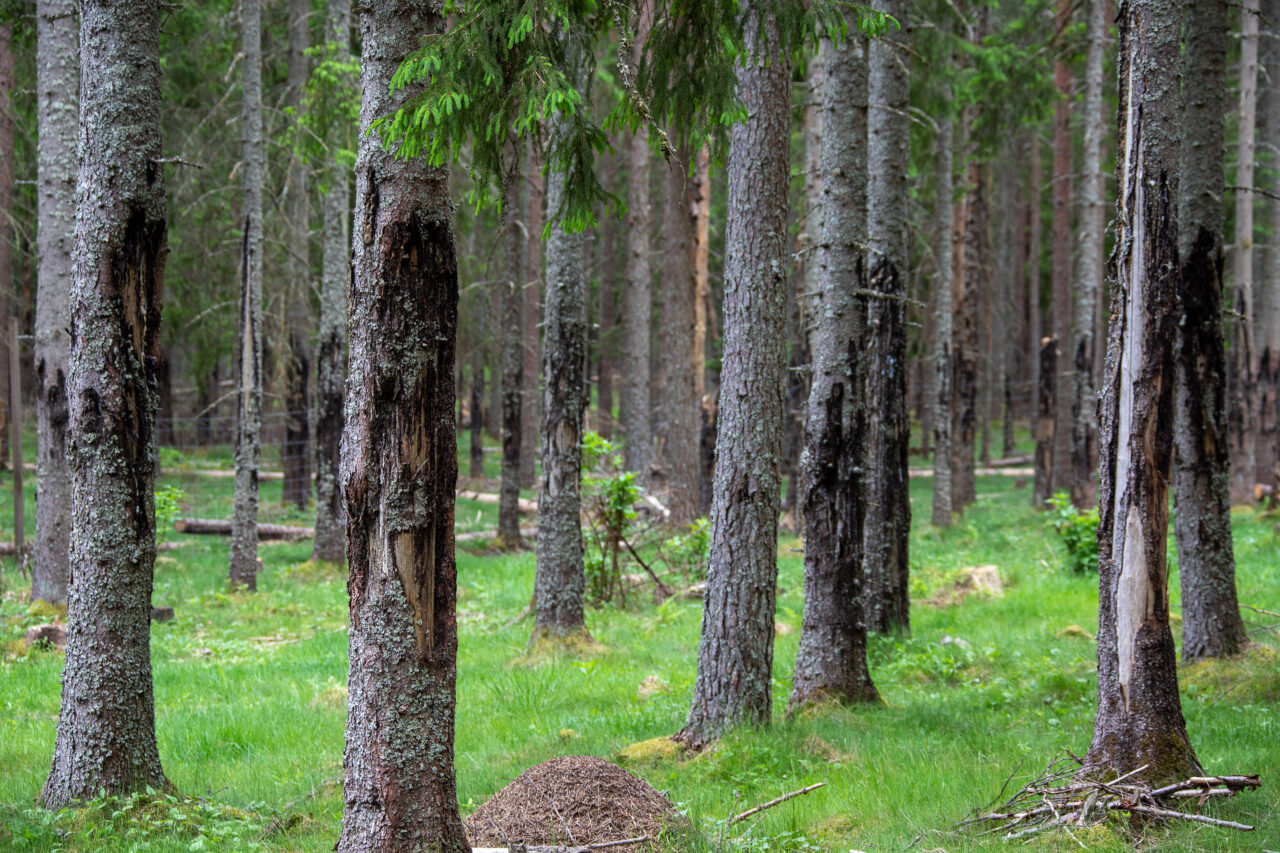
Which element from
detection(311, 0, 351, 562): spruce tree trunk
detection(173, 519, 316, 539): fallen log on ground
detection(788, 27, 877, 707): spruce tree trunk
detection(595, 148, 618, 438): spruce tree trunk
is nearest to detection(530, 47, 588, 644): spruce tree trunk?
detection(788, 27, 877, 707): spruce tree trunk

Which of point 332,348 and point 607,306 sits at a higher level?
point 607,306

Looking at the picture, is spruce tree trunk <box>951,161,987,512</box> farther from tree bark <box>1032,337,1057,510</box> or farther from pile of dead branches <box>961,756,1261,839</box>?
pile of dead branches <box>961,756,1261,839</box>

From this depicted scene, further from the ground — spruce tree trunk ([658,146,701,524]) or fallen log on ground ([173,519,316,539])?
spruce tree trunk ([658,146,701,524])

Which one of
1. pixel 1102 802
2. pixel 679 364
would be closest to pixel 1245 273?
pixel 679 364

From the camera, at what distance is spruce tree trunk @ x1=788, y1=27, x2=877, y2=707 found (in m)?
7.40

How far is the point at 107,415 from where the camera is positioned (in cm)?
526

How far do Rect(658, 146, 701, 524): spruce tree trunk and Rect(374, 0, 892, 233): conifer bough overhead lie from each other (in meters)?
9.99

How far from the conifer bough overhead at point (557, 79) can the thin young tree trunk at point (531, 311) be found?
13.7 meters

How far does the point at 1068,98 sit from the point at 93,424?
62.3 feet

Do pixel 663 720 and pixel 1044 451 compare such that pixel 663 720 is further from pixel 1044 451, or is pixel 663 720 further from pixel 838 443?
pixel 1044 451

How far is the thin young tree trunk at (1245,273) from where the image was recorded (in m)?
15.8

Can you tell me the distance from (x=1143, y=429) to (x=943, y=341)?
507 inches

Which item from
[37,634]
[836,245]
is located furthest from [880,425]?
[37,634]

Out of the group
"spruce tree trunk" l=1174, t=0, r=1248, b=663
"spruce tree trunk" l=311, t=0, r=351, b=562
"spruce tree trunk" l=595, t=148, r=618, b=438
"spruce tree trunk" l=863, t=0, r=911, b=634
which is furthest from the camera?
"spruce tree trunk" l=595, t=148, r=618, b=438
